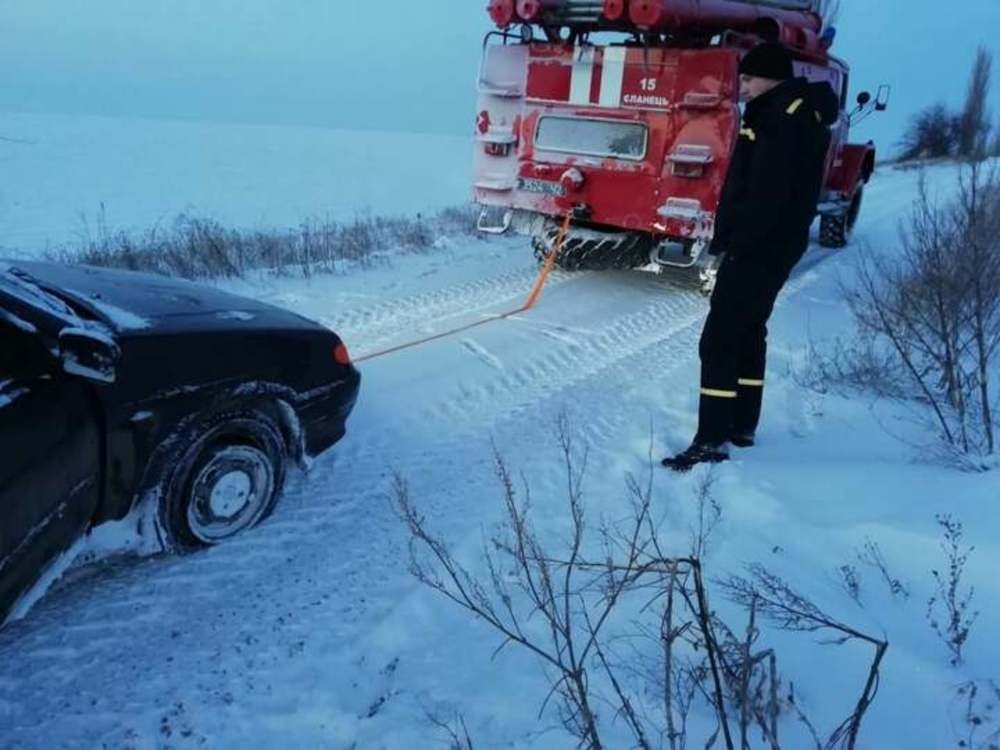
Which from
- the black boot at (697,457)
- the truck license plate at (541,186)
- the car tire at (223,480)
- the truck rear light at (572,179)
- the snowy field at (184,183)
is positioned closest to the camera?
the car tire at (223,480)

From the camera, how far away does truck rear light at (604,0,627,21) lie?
6.64 meters

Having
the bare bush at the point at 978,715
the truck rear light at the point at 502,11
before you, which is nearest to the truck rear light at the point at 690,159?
the truck rear light at the point at 502,11

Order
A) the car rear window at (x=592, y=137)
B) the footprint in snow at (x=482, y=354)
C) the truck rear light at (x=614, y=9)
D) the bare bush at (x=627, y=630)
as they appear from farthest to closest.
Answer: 1. the car rear window at (x=592, y=137)
2. the truck rear light at (x=614, y=9)
3. the footprint in snow at (x=482, y=354)
4. the bare bush at (x=627, y=630)

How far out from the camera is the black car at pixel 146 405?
2502mm

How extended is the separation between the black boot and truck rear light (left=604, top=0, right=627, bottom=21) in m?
4.17

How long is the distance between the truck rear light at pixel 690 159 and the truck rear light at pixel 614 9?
4.11 ft

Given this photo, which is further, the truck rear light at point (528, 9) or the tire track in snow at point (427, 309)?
the truck rear light at point (528, 9)

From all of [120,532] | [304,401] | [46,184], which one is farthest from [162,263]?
[46,184]

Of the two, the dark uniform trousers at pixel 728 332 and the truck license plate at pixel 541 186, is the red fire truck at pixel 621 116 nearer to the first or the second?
the truck license plate at pixel 541 186

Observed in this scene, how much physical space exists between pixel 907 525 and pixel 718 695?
73.6 inches

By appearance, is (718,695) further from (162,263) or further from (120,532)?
(162,263)

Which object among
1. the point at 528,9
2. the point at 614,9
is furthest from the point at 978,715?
the point at 528,9

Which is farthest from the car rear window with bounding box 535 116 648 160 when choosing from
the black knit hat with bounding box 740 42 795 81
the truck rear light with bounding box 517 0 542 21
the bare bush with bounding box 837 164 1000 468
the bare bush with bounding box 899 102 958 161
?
the bare bush with bounding box 899 102 958 161

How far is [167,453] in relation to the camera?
3.03m
